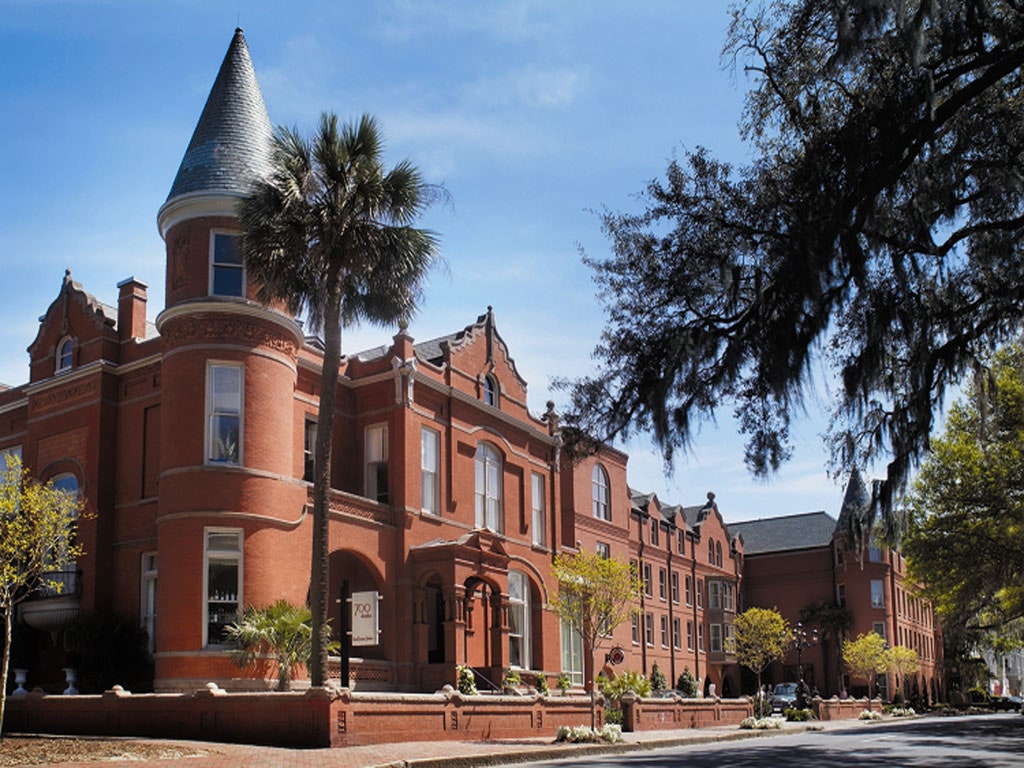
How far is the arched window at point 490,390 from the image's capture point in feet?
128

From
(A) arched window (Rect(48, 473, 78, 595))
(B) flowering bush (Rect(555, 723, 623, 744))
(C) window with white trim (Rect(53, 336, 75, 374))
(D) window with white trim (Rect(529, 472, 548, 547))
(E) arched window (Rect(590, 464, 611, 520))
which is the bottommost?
(B) flowering bush (Rect(555, 723, 623, 744))

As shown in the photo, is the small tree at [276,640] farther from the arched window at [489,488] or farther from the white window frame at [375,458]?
the arched window at [489,488]

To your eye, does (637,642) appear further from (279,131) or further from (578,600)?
(279,131)

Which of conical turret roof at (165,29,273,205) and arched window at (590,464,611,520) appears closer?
conical turret roof at (165,29,273,205)

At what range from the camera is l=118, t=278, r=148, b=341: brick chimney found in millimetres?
31516

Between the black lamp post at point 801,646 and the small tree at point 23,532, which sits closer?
the small tree at point 23,532

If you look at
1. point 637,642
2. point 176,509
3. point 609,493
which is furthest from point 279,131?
point 637,642

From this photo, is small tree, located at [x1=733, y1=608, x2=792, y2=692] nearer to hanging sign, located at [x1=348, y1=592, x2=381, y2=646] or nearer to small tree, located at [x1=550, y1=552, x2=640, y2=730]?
small tree, located at [x1=550, y1=552, x2=640, y2=730]

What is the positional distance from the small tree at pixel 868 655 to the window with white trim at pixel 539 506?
113 feet

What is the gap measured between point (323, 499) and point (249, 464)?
6470mm

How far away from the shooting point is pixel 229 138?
95.7 feet

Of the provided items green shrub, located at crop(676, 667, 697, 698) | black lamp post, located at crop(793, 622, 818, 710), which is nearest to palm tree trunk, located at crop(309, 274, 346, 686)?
black lamp post, located at crop(793, 622, 818, 710)

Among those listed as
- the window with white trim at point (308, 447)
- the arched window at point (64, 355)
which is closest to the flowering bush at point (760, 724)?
the window with white trim at point (308, 447)

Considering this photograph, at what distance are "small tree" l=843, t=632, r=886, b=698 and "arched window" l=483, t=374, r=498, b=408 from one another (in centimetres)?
3872
